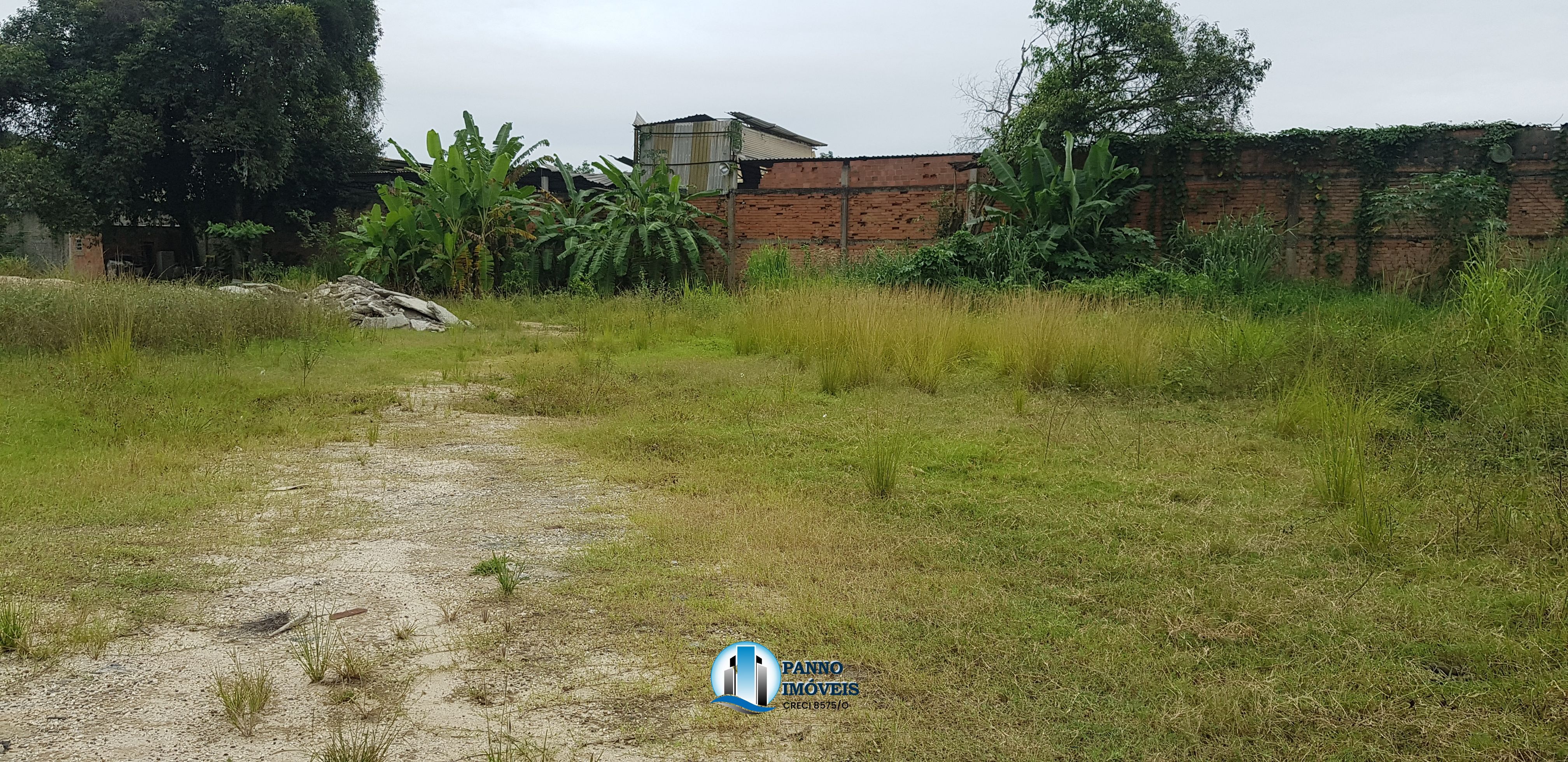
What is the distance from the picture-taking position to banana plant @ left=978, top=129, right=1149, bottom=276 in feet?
45.1

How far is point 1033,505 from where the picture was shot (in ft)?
14.3

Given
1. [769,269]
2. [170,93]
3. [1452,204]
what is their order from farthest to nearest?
1. [170,93]
2. [769,269]
3. [1452,204]

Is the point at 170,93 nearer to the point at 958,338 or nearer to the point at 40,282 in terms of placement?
the point at 40,282

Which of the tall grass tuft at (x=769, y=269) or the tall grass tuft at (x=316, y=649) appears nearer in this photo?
the tall grass tuft at (x=316, y=649)

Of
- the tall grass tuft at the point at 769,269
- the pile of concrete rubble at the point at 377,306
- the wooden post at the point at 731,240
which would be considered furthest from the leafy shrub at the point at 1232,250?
the pile of concrete rubble at the point at 377,306

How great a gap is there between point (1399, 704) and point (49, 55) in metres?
27.1

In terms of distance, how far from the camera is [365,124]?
2569cm

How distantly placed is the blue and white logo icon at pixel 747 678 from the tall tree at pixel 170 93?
21.4m

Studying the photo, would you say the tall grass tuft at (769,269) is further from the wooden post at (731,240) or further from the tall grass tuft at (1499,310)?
the tall grass tuft at (1499,310)

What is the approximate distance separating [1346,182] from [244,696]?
1515 cm

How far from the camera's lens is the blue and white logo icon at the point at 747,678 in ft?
8.36

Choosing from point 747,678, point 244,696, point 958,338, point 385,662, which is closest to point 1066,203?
point 958,338

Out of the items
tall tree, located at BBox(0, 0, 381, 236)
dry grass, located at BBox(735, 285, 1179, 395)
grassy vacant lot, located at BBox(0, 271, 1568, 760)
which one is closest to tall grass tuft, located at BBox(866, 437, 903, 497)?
grassy vacant lot, located at BBox(0, 271, 1568, 760)

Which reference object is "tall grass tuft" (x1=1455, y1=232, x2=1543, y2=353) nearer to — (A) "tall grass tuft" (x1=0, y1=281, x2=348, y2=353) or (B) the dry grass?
(B) the dry grass
